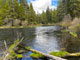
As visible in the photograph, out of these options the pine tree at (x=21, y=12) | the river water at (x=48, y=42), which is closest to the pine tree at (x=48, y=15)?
the pine tree at (x=21, y=12)

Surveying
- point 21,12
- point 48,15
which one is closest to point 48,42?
point 21,12

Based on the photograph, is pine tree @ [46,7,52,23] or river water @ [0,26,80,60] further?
pine tree @ [46,7,52,23]

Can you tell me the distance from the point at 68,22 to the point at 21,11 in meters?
37.2

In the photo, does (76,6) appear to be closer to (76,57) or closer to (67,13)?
(67,13)

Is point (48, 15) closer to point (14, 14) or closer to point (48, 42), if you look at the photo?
point (14, 14)

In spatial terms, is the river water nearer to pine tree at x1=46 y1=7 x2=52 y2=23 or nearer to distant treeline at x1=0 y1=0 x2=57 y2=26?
distant treeline at x1=0 y1=0 x2=57 y2=26

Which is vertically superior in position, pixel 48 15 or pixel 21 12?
pixel 21 12

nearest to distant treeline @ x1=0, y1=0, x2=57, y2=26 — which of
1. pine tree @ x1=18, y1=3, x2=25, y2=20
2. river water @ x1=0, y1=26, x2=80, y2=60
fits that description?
pine tree @ x1=18, y1=3, x2=25, y2=20

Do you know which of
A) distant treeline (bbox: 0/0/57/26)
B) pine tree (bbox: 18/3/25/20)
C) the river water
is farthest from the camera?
pine tree (bbox: 18/3/25/20)

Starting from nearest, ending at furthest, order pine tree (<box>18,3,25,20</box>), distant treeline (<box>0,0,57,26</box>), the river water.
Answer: the river water → distant treeline (<box>0,0,57,26</box>) → pine tree (<box>18,3,25,20</box>)

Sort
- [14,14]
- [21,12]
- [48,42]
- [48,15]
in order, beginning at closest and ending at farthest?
[48,42] < [14,14] < [21,12] < [48,15]

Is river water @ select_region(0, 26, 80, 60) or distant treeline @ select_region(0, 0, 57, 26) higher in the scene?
distant treeline @ select_region(0, 0, 57, 26)

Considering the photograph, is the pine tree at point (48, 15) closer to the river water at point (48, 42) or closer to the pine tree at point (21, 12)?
the pine tree at point (21, 12)

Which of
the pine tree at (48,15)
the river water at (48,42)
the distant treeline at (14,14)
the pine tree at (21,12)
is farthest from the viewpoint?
the pine tree at (48,15)
